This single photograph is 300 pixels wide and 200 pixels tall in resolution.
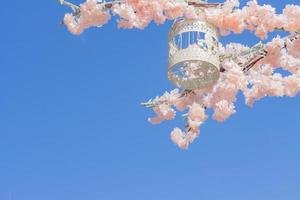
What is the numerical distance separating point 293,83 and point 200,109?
123 centimetres

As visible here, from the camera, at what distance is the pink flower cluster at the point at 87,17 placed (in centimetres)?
756

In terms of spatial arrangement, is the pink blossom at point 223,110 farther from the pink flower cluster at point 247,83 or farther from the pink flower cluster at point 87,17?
the pink flower cluster at point 87,17

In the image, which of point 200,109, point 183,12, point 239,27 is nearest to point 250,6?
point 239,27

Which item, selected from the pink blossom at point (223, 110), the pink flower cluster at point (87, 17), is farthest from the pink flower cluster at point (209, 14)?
the pink blossom at point (223, 110)

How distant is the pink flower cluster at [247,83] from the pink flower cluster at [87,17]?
1606 mm

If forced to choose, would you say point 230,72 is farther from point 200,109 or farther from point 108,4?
point 108,4

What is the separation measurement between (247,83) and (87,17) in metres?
2.12

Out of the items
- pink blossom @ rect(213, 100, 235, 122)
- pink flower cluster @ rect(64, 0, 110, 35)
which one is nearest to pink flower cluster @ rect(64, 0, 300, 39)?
pink flower cluster @ rect(64, 0, 110, 35)

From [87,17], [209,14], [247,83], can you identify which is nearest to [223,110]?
[247,83]

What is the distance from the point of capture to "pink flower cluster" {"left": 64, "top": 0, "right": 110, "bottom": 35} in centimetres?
756

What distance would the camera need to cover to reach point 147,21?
24.9 feet

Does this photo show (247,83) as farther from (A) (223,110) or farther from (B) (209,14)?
(B) (209,14)

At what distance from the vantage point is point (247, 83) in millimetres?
7781

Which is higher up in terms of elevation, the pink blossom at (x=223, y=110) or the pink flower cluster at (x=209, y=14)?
the pink flower cluster at (x=209, y=14)
